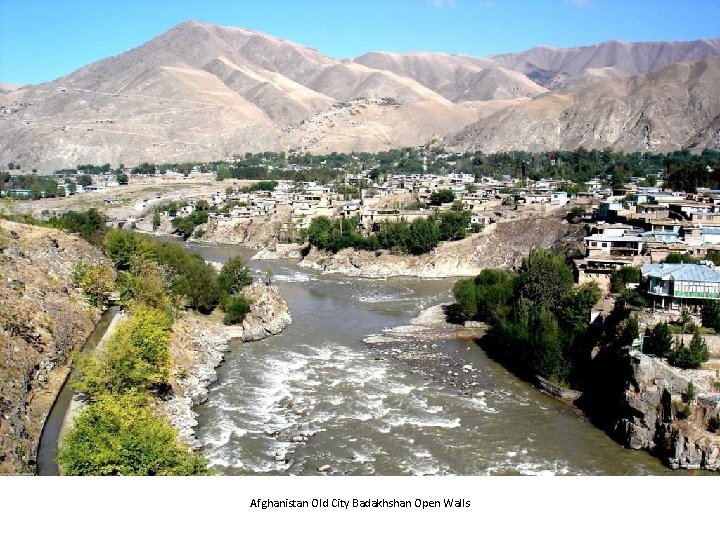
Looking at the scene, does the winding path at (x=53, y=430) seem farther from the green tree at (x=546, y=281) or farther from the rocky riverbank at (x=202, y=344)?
the green tree at (x=546, y=281)

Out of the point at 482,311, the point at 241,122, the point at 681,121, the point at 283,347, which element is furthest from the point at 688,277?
the point at 241,122

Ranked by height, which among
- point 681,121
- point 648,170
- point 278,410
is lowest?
point 278,410

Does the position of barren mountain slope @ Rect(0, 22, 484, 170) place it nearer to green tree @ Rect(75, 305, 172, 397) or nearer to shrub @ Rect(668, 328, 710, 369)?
green tree @ Rect(75, 305, 172, 397)

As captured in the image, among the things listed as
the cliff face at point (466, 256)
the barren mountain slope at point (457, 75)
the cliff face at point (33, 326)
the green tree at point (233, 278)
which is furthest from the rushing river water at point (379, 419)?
the barren mountain slope at point (457, 75)

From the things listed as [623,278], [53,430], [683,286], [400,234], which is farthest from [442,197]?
[53,430]

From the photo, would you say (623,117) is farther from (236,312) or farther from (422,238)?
(236,312)

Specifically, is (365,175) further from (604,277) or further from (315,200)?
(604,277)

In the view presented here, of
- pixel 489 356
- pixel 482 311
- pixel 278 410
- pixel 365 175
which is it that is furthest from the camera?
pixel 365 175
